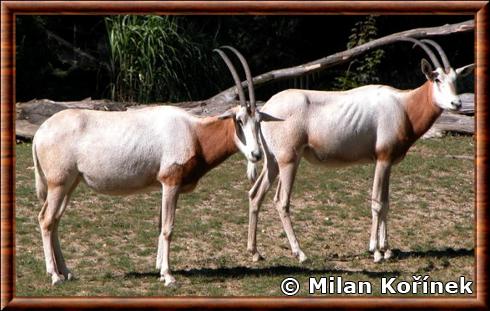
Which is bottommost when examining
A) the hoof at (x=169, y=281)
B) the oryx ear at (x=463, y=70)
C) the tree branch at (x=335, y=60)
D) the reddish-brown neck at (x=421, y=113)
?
the hoof at (x=169, y=281)

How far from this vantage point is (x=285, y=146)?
35.3 feet

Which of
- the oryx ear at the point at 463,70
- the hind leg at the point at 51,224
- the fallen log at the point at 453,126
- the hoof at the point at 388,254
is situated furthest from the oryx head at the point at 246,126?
the fallen log at the point at 453,126

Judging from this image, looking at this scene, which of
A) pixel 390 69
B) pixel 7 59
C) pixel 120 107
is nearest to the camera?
pixel 7 59

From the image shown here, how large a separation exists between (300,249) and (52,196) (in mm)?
2762

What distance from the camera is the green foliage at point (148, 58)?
1834 cm

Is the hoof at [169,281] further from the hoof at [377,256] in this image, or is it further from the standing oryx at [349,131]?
the hoof at [377,256]

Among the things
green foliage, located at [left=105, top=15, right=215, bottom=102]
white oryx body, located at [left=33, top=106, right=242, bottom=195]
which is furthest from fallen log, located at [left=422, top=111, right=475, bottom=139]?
white oryx body, located at [left=33, top=106, right=242, bottom=195]

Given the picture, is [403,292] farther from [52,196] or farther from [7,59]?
[7,59]

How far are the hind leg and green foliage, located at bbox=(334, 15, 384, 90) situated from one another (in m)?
10.4

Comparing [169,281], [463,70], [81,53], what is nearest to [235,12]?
[169,281]

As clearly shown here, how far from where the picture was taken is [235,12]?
8562mm

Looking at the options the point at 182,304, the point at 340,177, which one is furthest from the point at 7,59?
the point at 340,177

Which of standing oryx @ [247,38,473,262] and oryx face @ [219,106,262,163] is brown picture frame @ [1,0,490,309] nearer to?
oryx face @ [219,106,262,163]

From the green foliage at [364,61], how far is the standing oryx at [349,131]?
787 centimetres
